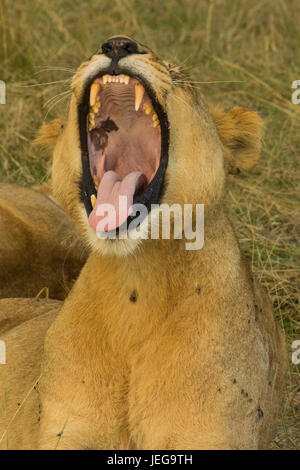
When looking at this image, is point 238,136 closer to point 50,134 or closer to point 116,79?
point 116,79

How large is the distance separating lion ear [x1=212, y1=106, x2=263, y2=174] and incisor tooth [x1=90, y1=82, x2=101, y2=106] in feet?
1.55

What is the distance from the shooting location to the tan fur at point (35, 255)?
4961 mm

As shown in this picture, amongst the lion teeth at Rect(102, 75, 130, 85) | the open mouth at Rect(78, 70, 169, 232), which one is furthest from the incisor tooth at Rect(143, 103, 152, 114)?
the lion teeth at Rect(102, 75, 130, 85)

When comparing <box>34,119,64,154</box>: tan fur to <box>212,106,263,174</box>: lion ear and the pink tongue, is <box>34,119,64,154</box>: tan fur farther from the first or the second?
<box>212,106,263,174</box>: lion ear

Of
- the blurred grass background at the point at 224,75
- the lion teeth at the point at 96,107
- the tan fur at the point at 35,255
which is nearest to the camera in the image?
the lion teeth at the point at 96,107

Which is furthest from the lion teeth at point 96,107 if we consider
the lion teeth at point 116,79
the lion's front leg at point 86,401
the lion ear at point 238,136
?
the lion's front leg at point 86,401

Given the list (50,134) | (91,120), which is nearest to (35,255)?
(50,134)

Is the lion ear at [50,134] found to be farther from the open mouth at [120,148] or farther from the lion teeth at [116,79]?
the lion teeth at [116,79]

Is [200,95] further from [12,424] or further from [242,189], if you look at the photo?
[242,189]

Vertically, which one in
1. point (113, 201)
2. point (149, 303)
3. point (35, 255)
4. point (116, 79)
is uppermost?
point (116, 79)

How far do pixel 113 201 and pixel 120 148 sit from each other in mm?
380

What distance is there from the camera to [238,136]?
374 cm

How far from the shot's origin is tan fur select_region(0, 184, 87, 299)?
496 centimetres

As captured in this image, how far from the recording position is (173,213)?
3.36 metres
